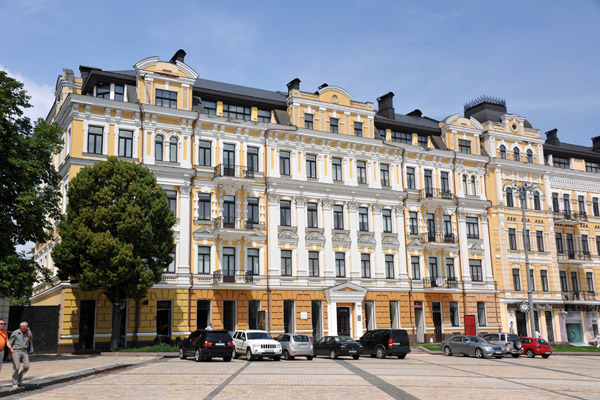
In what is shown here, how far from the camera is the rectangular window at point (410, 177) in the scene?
49.4 m

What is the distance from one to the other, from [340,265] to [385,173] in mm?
8972

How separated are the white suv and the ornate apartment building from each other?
9.25 m

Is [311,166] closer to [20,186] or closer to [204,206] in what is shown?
[204,206]

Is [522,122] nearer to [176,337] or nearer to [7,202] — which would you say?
[176,337]

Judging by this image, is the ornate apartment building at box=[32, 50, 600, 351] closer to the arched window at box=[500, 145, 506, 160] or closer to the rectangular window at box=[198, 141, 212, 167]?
the rectangular window at box=[198, 141, 212, 167]

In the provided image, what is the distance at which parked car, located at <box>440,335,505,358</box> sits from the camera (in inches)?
1329

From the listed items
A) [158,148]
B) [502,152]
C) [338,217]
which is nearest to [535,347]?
[338,217]

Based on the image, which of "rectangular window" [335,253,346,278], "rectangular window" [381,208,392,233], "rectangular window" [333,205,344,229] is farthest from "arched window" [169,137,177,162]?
"rectangular window" [381,208,392,233]

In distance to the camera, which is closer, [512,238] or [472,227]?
[472,227]

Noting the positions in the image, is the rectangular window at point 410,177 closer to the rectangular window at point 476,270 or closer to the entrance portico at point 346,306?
the rectangular window at point 476,270

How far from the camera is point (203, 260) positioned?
40.3 m

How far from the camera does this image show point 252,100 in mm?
44000

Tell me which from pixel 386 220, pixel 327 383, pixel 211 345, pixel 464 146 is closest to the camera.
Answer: pixel 327 383

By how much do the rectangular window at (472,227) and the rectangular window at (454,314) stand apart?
6168 mm
